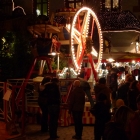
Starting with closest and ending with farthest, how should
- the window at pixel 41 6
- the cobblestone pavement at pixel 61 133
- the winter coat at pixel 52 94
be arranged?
the winter coat at pixel 52 94 < the cobblestone pavement at pixel 61 133 < the window at pixel 41 6

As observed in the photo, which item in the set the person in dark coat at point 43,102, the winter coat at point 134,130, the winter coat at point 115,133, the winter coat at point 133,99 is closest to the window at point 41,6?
the person in dark coat at point 43,102

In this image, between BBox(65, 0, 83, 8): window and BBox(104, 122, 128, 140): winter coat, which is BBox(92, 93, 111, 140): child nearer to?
BBox(104, 122, 128, 140): winter coat

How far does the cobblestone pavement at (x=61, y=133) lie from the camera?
1094cm

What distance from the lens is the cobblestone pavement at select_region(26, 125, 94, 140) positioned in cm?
1094

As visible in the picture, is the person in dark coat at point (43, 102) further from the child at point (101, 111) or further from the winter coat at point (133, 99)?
the child at point (101, 111)

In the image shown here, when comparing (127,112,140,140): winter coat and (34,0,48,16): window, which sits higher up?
(34,0,48,16): window

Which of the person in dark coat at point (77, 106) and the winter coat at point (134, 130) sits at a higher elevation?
the winter coat at point (134, 130)

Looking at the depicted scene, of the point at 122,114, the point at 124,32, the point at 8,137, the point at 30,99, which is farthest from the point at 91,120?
the point at 124,32

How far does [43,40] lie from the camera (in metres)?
14.1

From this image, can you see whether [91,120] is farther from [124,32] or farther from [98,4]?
[98,4]

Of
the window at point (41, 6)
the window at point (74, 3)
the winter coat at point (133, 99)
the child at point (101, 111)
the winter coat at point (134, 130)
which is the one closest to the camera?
the winter coat at point (134, 130)

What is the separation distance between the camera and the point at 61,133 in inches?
459

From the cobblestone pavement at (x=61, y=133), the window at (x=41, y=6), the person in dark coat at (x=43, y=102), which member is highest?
the window at (x=41, y=6)

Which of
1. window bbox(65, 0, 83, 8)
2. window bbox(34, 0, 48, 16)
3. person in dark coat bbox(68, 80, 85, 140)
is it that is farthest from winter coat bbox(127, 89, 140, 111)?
window bbox(34, 0, 48, 16)
